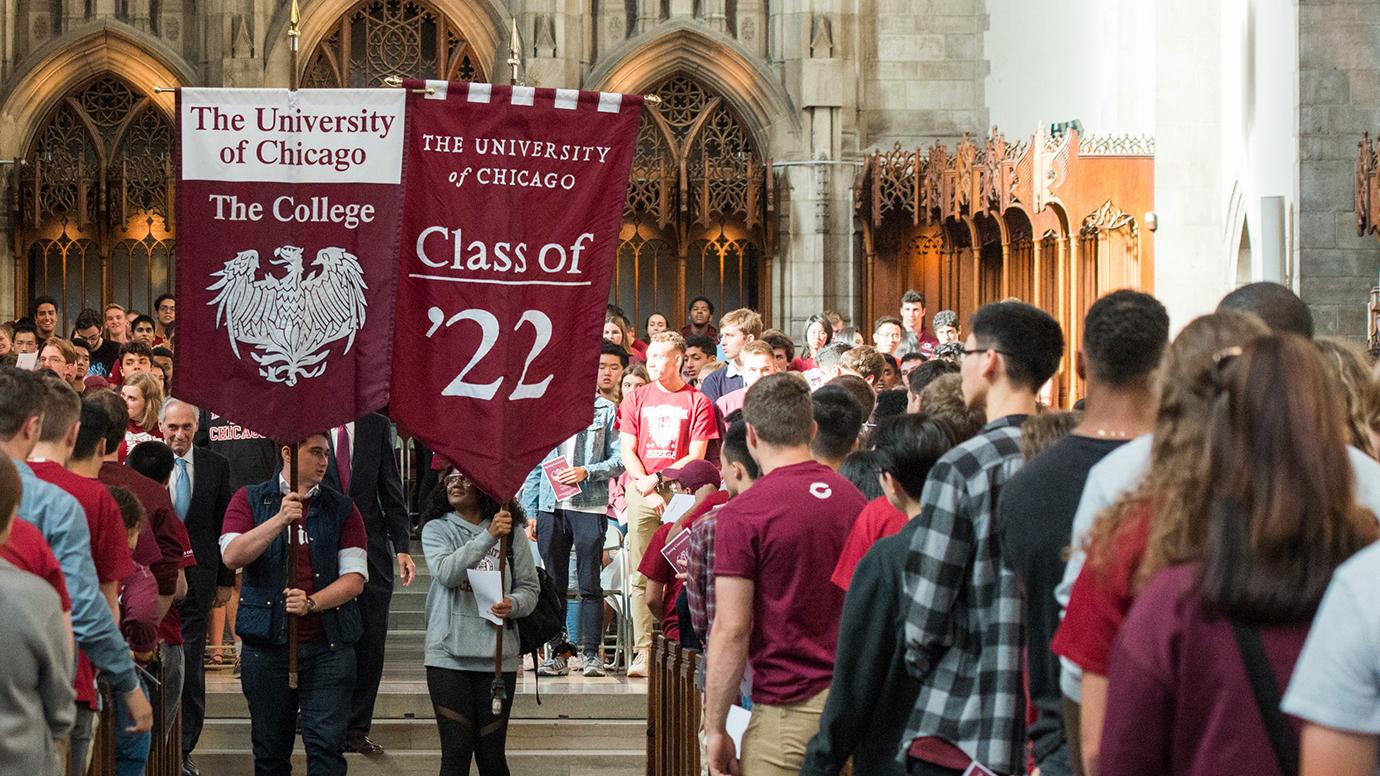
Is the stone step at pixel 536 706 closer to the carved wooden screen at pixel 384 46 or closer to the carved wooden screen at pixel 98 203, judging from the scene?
the carved wooden screen at pixel 98 203

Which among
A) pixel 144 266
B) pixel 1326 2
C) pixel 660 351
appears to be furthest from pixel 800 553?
pixel 144 266

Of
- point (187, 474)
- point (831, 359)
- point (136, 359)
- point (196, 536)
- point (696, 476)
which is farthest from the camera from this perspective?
point (136, 359)

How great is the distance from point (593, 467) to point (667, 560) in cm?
346

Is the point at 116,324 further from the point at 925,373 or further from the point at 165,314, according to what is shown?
the point at 925,373

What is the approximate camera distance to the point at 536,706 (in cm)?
909

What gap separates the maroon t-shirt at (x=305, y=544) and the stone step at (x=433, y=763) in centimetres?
174

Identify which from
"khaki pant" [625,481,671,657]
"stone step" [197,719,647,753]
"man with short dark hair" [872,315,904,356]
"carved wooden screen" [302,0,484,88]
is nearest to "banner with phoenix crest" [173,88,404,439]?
"stone step" [197,719,647,753]

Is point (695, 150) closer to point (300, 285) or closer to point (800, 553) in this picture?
point (300, 285)

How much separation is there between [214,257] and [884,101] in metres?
12.9

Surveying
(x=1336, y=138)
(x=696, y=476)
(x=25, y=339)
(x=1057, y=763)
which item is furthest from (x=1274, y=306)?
(x=25, y=339)

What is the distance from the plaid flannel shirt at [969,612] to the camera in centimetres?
388

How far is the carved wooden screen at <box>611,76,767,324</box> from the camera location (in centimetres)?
1817

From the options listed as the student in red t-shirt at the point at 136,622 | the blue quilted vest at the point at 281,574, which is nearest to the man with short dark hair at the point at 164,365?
the blue quilted vest at the point at 281,574

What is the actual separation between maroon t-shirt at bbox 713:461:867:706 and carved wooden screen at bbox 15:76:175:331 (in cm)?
1409
